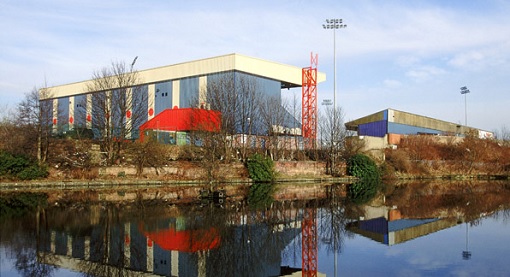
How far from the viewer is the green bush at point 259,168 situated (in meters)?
38.5

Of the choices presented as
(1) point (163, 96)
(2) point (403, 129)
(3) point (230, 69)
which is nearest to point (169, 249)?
(3) point (230, 69)

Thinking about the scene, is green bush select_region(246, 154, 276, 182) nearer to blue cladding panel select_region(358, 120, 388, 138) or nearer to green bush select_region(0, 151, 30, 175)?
green bush select_region(0, 151, 30, 175)

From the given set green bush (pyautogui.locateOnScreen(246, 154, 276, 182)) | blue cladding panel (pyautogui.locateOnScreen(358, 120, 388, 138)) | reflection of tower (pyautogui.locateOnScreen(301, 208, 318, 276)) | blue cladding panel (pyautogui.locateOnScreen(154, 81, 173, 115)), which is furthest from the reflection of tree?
blue cladding panel (pyautogui.locateOnScreen(358, 120, 388, 138))

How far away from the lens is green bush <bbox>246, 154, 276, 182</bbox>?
3853 cm

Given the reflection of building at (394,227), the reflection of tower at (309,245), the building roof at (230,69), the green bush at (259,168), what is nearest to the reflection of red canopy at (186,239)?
the reflection of tower at (309,245)

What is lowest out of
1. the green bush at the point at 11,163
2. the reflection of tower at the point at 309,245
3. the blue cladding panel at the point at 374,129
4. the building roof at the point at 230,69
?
the reflection of tower at the point at 309,245

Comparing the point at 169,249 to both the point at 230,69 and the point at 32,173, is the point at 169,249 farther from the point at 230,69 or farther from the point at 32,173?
the point at 230,69

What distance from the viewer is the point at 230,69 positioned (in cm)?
5072

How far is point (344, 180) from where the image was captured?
43938mm

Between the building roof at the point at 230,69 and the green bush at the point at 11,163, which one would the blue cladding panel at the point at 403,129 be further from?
the green bush at the point at 11,163

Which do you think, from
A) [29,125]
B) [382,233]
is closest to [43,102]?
[29,125]

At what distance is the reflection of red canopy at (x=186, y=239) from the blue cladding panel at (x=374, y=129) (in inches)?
1918

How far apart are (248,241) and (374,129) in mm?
50649

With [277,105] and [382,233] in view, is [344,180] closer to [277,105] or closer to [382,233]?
[277,105]
